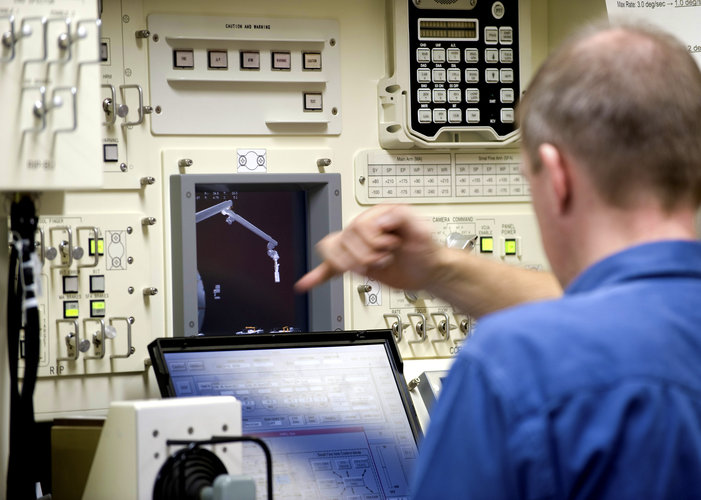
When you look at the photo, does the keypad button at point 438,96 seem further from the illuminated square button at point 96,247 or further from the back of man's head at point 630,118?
the back of man's head at point 630,118

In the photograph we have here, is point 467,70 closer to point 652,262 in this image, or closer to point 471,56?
point 471,56

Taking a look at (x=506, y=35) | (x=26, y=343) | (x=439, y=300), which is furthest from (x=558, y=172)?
(x=506, y=35)

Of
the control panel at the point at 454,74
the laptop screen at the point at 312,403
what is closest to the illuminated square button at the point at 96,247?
the laptop screen at the point at 312,403

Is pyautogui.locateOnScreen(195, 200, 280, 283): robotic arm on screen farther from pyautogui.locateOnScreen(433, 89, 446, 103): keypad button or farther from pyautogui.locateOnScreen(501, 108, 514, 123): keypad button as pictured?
pyautogui.locateOnScreen(501, 108, 514, 123): keypad button

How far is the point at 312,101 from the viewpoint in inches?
106

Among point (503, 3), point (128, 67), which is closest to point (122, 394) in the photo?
point (128, 67)

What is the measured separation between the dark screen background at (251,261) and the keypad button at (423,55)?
1.73 feet

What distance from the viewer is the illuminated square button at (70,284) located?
2441mm

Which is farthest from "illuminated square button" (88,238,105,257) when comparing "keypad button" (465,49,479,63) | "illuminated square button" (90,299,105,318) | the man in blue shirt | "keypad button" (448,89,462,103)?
the man in blue shirt

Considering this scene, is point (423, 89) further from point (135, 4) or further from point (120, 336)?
point (120, 336)

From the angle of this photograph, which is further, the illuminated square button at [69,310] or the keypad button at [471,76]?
the keypad button at [471,76]

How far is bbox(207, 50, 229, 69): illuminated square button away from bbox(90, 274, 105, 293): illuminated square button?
66 centimetres

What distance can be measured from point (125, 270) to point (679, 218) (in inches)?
67.5

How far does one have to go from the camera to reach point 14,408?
1.72 metres
